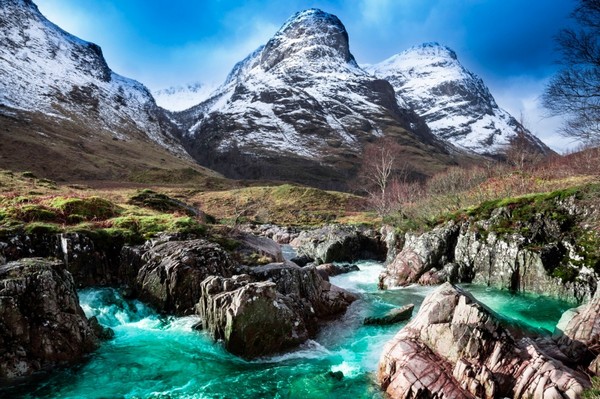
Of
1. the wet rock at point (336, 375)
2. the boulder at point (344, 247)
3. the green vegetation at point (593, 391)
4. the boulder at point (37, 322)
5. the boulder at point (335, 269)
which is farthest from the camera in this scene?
the boulder at point (344, 247)

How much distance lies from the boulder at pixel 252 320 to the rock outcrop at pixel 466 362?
4.13 metres

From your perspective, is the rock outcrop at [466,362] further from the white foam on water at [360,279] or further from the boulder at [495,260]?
the white foam on water at [360,279]

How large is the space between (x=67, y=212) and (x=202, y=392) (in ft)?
58.0

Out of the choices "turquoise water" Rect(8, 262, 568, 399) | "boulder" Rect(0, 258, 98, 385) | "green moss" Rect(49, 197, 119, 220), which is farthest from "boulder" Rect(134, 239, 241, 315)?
"green moss" Rect(49, 197, 119, 220)

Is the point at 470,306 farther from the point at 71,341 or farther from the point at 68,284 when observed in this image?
the point at 68,284

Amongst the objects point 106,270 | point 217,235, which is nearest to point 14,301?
point 106,270

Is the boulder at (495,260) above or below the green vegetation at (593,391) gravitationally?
above

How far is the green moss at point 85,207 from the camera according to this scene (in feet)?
78.9

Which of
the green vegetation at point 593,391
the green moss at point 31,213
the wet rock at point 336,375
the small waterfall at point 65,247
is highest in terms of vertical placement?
the green moss at point 31,213

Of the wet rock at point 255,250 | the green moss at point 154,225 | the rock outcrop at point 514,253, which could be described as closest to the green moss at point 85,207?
the green moss at point 154,225

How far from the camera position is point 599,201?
22016 millimetres

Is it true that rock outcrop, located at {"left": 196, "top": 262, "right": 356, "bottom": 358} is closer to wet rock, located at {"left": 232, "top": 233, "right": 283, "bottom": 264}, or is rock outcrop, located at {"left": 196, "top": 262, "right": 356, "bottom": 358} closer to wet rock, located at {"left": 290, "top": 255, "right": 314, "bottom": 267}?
wet rock, located at {"left": 232, "top": 233, "right": 283, "bottom": 264}

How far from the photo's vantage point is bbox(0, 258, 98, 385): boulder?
11898 millimetres

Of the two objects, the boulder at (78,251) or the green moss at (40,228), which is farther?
the green moss at (40,228)
